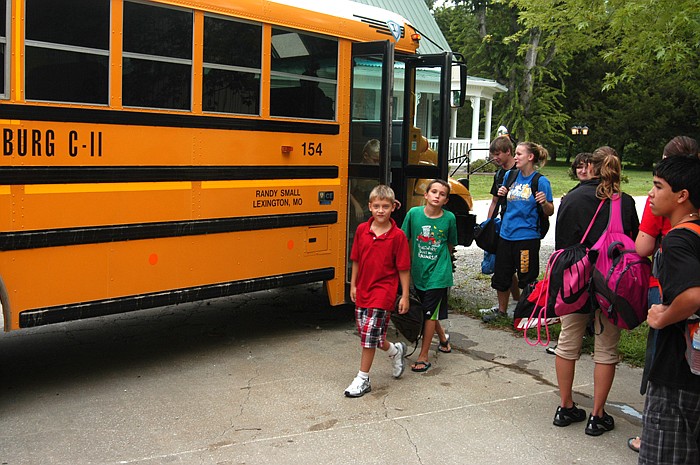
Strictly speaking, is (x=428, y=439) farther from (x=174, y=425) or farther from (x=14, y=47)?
(x=14, y=47)

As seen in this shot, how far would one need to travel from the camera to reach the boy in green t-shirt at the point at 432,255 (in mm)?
5316

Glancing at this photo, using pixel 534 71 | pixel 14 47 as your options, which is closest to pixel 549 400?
pixel 14 47

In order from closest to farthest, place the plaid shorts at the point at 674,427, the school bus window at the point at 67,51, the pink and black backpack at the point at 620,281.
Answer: the plaid shorts at the point at 674,427 < the pink and black backpack at the point at 620,281 < the school bus window at the point at 67,51

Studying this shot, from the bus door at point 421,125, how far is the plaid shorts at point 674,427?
387 centimetres

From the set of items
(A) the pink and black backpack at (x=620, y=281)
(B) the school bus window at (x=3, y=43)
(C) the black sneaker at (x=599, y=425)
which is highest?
(B) the school bus window at (x=3, y=43)

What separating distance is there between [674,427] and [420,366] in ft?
7.96

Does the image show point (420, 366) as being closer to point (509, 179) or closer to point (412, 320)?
point (412, 320)

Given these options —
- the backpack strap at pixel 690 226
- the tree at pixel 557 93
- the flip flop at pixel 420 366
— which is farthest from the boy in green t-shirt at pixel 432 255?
the tree at pixel 557 93

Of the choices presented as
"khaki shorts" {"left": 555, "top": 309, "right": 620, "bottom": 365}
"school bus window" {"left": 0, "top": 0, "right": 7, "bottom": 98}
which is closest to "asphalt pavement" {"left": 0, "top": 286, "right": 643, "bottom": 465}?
"khaki shorts" {"left": 555, "top": 309, "right": 620, "bottom": 365}

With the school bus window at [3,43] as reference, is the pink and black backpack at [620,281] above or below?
below

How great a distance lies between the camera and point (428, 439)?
4184 millimetres

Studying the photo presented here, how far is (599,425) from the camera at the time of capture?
430cm

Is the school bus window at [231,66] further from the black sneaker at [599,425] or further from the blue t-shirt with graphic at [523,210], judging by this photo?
the black sneaker at [599,425]

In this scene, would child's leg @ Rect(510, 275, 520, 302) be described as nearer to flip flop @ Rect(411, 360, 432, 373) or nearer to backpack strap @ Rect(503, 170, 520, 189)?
backpack strap @ Rect(503, 170, 520, 189)
